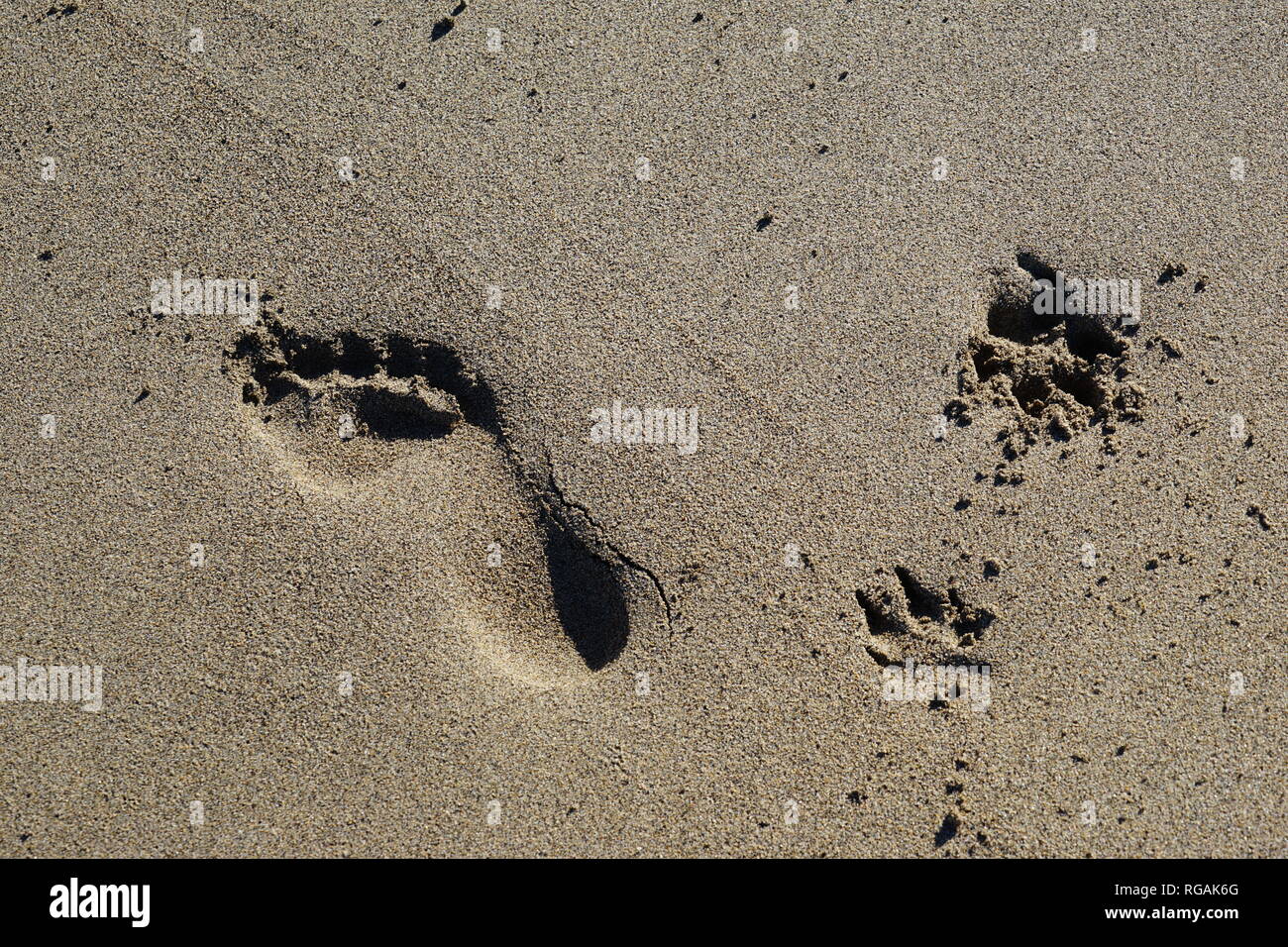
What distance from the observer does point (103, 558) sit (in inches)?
133

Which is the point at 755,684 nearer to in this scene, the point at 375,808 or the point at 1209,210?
the point at 375,808

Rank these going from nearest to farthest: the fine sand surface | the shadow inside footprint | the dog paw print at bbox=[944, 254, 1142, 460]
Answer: the fine sand surface
the shadow inside footprint
the dog paw print at bbox=[944, 254, 1142, 460]

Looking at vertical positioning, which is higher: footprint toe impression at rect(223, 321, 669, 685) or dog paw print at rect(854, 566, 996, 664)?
footprint toe impression at rect(223, 321, 669, 685)

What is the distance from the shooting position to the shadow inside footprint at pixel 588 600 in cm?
Result: 333

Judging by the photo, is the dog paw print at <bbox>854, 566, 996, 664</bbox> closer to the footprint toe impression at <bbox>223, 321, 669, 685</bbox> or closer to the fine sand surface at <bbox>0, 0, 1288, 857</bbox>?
the fine sand surface at <bbox>0, 0, 1288, 857</bbox>

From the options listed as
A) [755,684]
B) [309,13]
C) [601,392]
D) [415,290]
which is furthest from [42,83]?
[755,684]

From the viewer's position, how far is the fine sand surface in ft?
10.6

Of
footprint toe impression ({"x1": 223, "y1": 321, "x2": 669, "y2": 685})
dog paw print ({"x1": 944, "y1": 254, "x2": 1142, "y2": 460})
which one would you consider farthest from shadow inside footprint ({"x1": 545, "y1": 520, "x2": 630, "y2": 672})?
dog paw print ({"x1": 944, "y1": 254, "x2": 1142, "y2": 460})

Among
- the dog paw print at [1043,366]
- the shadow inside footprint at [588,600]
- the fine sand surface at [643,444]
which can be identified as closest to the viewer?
the fine sand surface at [643,444]

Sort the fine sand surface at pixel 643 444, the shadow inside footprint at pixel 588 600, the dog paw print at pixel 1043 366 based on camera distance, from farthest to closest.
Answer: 1. the dog paw print at pixel 1043 366
2. the shadow inside footprint at pixel 588 600
3. the fine sand surface at pixel 643 444

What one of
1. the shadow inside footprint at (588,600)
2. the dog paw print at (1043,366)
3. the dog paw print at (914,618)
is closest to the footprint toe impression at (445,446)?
the shadow inside footprint at (588,600)

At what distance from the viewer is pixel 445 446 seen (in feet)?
11.4

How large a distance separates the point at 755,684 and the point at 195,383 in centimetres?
225

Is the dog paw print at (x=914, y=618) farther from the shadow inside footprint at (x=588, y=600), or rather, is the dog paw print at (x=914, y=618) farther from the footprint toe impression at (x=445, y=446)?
the shadow inside footprint at (x=588, y=600)
